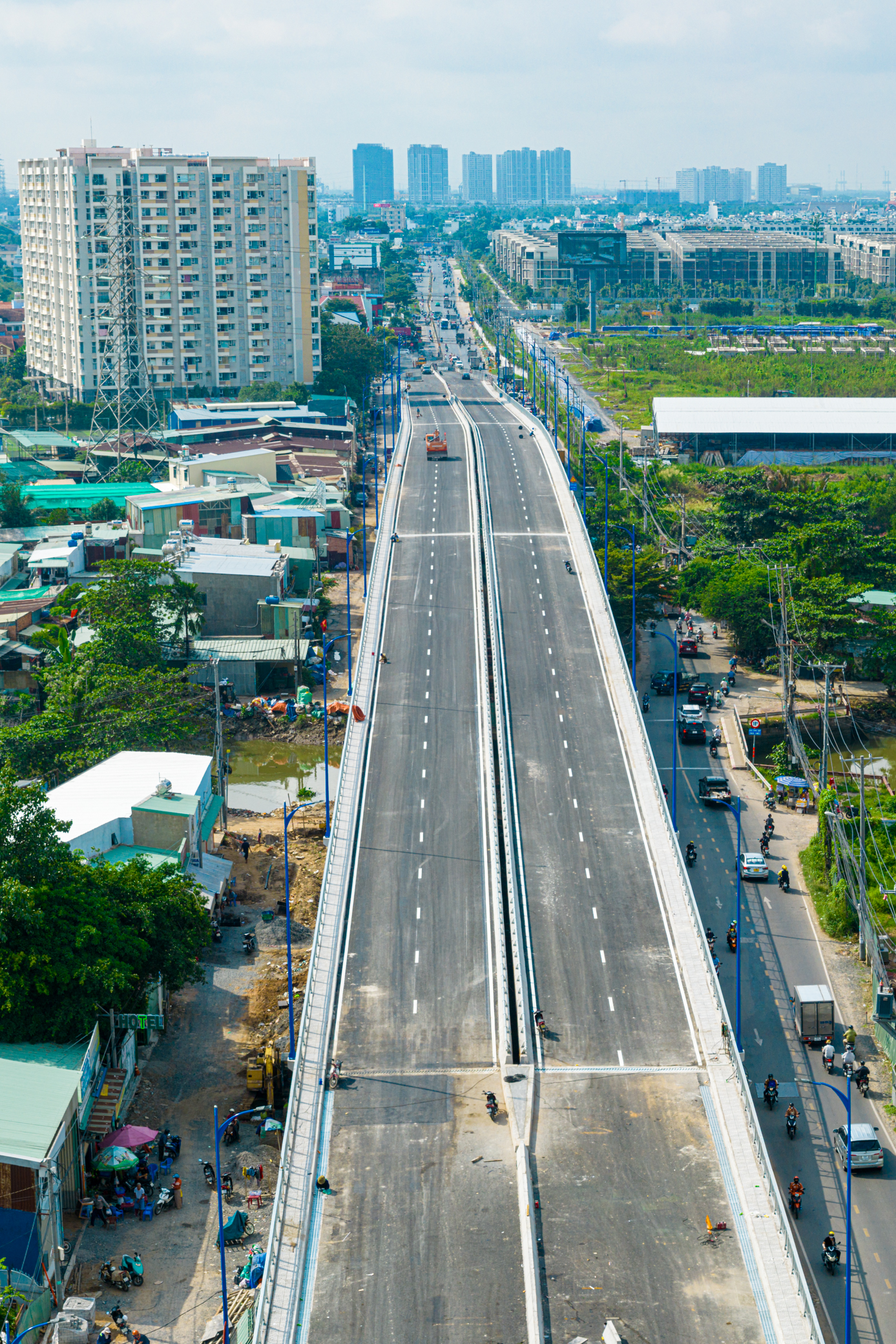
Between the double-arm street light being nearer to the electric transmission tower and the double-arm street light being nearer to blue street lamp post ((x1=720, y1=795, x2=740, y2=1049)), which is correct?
blue street lamp post ((x1=720, y1=795, x2=740, y2=1049))

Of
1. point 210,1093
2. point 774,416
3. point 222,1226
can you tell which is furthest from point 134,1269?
point 774,416

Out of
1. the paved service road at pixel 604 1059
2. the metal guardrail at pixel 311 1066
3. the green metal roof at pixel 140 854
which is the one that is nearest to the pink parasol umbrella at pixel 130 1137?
the metal guardrail at pixel 311 1066

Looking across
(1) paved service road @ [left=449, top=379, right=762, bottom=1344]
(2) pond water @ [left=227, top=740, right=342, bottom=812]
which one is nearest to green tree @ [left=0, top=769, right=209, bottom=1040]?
(1) paved service road @ [left=449, top=379, right=762, bottom=1344]

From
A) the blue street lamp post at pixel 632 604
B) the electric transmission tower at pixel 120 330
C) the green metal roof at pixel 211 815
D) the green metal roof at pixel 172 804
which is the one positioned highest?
the electric transmission tower at pixel 120 330

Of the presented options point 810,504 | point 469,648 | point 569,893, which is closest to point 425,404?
point 810,504

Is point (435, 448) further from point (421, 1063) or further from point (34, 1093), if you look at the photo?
point (34, 1093)

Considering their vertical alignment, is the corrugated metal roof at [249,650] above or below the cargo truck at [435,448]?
below

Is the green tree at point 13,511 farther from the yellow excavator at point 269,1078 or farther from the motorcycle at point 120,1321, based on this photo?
the motorcycle at point 120,1321
